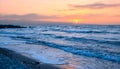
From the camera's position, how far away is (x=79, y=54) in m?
15.8

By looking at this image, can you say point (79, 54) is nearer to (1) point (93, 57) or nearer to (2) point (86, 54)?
(2) point (86, 54)

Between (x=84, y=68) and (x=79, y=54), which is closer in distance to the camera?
(x=84, y=68)

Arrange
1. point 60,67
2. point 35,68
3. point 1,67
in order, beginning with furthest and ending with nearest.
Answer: point 60,67 → point 35,68 → point 1,67

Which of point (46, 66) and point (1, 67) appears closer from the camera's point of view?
point (1, 67)

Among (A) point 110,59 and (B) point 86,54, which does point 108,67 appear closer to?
(A) point 110,59

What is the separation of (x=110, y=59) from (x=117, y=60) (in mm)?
501

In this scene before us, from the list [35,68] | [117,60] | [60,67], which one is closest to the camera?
[35,68]

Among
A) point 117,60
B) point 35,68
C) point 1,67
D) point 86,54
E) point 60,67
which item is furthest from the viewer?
point 86,54

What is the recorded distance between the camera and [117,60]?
513 inches

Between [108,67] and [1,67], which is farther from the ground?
[1,67]

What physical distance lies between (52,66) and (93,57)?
14.0ft

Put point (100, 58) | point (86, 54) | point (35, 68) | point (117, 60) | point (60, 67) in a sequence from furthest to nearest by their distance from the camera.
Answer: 1. point (86, 54)
2. point (100, 58)
3. point (117, 60)
4. point (60, 67)
5. point (35, 68)

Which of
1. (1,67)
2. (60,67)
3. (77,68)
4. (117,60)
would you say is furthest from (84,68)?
(1,67)

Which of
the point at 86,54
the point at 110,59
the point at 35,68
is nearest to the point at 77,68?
the point at 35,68
